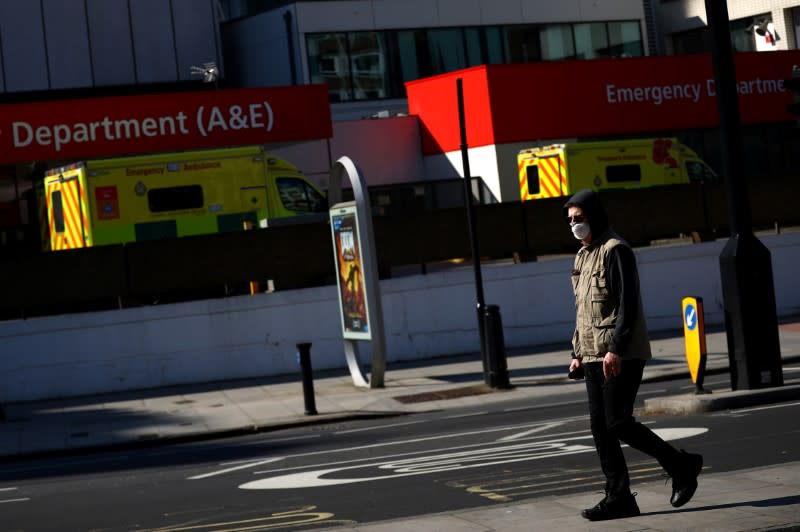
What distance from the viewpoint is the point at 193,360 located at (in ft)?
75.9

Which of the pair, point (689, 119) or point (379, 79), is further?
point (379, 79)

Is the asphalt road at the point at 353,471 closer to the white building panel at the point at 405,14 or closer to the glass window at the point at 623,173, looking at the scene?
the glass window at the point at 623,173

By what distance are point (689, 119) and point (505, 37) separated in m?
8.59

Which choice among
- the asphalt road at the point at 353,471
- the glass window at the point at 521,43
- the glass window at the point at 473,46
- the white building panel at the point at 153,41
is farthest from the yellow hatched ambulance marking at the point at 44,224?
the glass window at the point at 521,43

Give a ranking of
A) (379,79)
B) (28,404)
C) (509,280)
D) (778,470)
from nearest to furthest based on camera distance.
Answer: (778,470) < (28,404) < (509,280) < (379,79)

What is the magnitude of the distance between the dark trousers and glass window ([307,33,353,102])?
34438 mm

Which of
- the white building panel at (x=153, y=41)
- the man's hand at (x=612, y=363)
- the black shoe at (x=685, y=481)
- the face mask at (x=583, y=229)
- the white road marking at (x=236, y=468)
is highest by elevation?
the white building panel at (x=153, y=41)

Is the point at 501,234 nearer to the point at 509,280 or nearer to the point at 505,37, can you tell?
the point at 509,280

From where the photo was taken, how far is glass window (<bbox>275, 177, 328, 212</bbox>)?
2758 cm

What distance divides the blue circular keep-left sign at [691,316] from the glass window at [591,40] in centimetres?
3225

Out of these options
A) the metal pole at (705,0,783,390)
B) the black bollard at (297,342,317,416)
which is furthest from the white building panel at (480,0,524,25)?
the metal pole at (705,0,783,390)

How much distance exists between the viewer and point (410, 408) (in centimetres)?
1822

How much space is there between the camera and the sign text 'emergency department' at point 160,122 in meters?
31.8

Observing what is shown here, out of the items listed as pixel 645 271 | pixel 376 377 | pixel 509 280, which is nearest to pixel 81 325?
pixel 376 377
